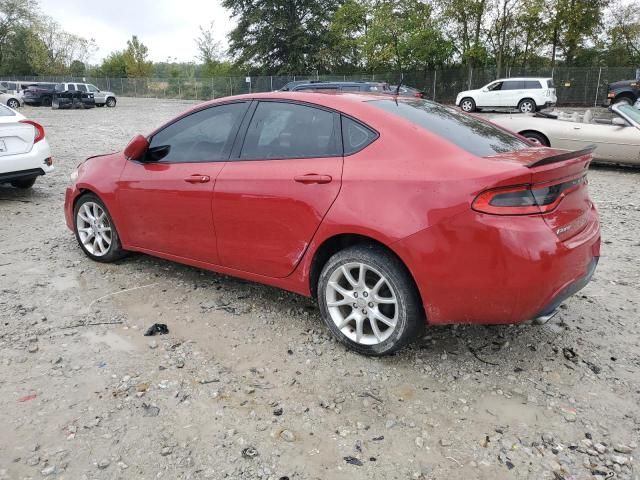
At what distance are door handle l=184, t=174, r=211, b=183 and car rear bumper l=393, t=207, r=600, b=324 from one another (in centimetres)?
156

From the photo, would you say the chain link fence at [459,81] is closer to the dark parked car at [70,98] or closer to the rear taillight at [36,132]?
the dark parked car at [70,98]

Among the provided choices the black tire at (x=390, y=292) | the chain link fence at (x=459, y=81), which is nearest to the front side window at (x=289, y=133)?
the black tire at (x=390, y=292)

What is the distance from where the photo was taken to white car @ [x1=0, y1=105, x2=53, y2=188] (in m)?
6.93

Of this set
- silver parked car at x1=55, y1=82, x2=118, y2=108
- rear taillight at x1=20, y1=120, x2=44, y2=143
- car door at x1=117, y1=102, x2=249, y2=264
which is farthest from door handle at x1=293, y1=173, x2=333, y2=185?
silver parked car at x1=55, y1=82, x2=118, y2=108

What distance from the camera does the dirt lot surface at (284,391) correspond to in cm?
238

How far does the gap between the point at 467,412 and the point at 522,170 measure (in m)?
1.26

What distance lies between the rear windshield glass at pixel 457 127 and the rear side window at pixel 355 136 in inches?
9.3

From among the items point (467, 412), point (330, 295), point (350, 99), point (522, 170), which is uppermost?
point (350, 99)

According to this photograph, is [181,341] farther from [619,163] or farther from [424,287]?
[619,163]

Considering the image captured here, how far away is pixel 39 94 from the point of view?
3366 cm

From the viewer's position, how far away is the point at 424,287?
285 centimetres

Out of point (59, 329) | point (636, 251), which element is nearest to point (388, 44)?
point (636, 251)

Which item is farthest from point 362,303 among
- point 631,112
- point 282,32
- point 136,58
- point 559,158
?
point 136,58

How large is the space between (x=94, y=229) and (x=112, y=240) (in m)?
0.31
